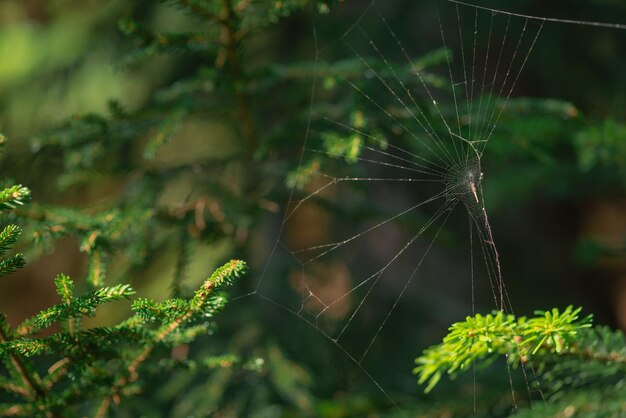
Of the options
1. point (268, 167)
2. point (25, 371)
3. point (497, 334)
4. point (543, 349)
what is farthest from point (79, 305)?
point (268, 167)

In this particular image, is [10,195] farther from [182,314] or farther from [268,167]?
[268,167]

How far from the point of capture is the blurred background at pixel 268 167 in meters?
1.78

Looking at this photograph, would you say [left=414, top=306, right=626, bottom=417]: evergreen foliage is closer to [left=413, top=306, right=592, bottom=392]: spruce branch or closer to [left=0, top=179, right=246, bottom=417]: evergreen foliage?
[left=413, top=306, right=592, bottom=392]: spruce branch

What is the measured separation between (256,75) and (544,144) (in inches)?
35.7

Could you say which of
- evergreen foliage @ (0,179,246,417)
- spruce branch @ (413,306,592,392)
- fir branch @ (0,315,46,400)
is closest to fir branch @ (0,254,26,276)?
evergreen foliage @ (0,179,246,417)

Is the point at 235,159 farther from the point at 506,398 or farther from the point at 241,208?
the point at 506,398

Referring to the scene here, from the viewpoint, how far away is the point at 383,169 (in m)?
3.43

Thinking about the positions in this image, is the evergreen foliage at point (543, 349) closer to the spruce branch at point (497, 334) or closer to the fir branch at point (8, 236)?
the spruce branch at point (497, 334)

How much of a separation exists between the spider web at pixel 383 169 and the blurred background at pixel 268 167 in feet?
0.07

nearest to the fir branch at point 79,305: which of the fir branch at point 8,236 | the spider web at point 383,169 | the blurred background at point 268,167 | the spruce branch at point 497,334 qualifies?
the fir branch at point 8,236

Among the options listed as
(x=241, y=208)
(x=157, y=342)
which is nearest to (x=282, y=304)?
(x=241, y=208)

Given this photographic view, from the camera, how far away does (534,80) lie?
4.07 m

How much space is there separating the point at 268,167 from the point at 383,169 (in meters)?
1.51

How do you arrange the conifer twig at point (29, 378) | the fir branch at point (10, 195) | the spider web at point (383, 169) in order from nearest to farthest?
the fir branch at point (10, 195)
the conifer twig at point (29, 378)
the spider web at point (383, 169)
